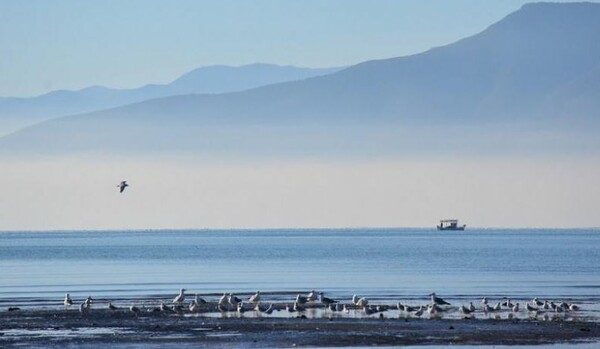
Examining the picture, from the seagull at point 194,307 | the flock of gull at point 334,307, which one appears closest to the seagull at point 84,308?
the flock of gull at point 334,307

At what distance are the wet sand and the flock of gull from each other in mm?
2008

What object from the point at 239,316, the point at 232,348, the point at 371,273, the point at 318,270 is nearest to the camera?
the point at 232,348

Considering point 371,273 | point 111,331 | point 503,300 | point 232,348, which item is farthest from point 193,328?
point 371,273

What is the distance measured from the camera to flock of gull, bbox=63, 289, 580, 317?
163 ft

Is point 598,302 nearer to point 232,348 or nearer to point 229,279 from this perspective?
point 232,348

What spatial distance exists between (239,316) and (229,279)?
93.6ft

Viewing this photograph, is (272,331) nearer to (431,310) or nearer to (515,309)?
(431,310)

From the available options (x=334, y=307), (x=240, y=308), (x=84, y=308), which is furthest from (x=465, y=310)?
(x=84, y=308)

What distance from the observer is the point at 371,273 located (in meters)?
81.4

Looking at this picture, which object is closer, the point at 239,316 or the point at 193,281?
the point at 239,316

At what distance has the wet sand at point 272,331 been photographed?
133ft

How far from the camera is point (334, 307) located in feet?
167

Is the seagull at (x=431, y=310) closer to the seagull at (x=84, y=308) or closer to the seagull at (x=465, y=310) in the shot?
the seagull at (x=465, y=310)

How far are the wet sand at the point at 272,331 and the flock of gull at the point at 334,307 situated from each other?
2008mm
